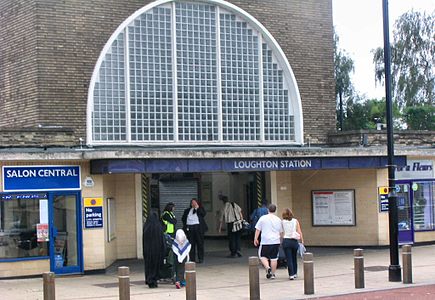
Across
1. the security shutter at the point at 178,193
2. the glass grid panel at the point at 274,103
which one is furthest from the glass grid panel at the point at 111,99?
the glass grid panel at the point at 274,103

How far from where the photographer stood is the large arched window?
1984 cm

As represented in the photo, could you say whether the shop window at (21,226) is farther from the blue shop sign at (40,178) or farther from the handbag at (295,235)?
the handbag at (295,235)

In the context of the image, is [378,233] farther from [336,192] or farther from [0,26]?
[0,26]

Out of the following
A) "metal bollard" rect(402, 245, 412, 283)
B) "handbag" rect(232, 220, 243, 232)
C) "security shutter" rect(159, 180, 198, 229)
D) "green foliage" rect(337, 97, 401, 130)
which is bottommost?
"metal bollard" rect(402, 245, 412, 283)

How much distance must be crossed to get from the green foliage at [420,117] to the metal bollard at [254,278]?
29967mm

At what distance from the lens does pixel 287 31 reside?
22562 millimetres

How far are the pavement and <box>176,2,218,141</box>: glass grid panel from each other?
13.0ft

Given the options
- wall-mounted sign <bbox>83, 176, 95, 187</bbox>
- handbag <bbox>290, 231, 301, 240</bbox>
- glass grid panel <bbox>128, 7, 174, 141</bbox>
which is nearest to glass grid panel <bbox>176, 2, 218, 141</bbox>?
glass grid panel <bbox>128, 7, 174, 141</bbox>

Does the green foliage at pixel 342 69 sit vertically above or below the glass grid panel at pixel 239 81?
above

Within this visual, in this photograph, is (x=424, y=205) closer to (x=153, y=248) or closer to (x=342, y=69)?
(x=153, y=248)

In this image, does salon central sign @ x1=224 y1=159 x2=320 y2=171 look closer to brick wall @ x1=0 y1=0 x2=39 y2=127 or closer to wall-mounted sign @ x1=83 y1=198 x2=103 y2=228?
wall-mounted sign @ x1=83 y1=198 x2=103 y2=228

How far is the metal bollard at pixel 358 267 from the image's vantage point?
13.7 meters

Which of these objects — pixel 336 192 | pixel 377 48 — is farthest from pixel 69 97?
pixel 377 48

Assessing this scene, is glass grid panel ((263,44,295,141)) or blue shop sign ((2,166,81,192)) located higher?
glass grid panel ((263,44,295,141))
